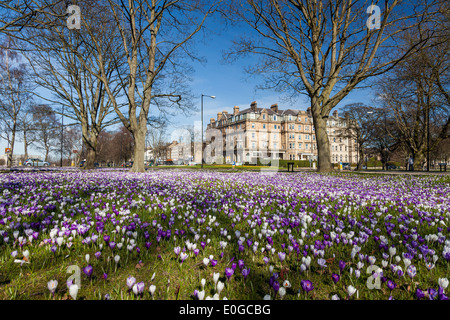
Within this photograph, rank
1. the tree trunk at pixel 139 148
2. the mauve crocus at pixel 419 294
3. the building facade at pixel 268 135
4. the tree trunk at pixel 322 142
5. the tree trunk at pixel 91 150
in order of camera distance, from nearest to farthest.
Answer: the mauve crocus at pixel 419 294
the tree trunk at pixel 139 148
the tree trunk at pixel 322 142
the tree trunk at pixel 91 150
the building facade at pixel 268 135

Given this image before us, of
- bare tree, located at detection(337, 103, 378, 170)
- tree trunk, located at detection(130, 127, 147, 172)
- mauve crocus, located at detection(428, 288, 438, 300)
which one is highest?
bare tree, located at detection(337, 103, 378, 170)

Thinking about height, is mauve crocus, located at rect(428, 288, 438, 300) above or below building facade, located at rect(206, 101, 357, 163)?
below

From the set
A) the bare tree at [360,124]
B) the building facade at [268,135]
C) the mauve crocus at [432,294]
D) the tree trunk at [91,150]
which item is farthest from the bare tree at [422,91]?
the building facade at [268,135]

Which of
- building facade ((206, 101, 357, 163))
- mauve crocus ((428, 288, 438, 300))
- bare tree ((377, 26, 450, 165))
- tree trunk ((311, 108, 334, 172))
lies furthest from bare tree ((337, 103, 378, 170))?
mauve crocus ((428, 288, 438, 300))

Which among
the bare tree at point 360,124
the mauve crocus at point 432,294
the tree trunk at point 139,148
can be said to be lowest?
the mauve crocus at point 432,294

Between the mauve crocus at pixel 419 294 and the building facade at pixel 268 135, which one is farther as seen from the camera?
the building facade at pixel 268 135

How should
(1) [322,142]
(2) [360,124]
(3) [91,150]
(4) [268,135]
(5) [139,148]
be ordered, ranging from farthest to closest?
1. (4) [268,135]
2. (2) [360,124]
3. (3) [91,150]
4. (1) [322,142]
5. (5) [139,148]

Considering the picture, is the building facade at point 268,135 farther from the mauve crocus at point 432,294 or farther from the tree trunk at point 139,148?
the mauve crocus at point 432,294

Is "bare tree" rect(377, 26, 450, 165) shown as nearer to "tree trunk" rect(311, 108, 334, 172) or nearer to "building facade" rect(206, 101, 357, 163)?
"tree trunk" rect(311, 108, 334, 172)

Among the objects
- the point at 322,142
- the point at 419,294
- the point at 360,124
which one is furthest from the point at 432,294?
the point at 360,124

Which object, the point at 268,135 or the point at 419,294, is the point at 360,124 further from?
the point at 419,294

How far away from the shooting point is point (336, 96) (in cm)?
1564

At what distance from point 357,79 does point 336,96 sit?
1.54 m
